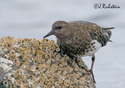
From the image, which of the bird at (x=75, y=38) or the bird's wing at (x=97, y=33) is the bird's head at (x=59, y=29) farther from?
the bird's wing at (x=97, y=33)

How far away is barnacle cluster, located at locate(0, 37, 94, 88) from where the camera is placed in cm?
414

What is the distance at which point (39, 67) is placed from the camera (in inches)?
181

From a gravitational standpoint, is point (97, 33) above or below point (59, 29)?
below

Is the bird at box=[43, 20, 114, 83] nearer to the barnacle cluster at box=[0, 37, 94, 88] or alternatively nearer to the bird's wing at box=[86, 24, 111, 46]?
the bird's wing at box=[86, 24, 111, 46]

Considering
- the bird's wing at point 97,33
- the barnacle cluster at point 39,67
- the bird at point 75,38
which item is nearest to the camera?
the barnacle cluster at point 39,67

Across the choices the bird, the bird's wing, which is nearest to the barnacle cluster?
the bird

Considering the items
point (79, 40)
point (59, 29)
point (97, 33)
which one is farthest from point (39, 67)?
point (97, 33)

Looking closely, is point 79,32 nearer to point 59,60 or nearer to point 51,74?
point 59,60

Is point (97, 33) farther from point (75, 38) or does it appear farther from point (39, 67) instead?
point (39, 67)

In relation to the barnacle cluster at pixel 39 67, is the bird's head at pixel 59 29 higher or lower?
higher

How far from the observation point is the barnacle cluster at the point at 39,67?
4.14m

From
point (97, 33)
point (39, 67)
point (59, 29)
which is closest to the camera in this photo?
point (39, 67)

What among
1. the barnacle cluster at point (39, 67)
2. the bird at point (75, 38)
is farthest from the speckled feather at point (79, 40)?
the barnacle cluster at point (39, 67)

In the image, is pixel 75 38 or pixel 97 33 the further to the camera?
pixel 97 33
